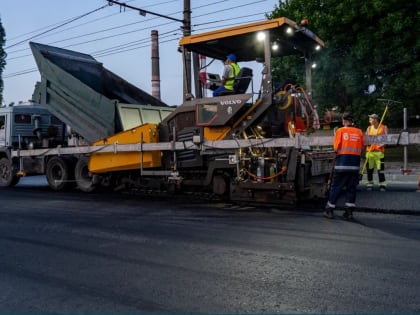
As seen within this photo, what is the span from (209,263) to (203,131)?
4.00 metres

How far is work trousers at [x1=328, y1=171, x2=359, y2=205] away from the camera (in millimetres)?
6754

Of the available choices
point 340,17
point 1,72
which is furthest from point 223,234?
point 1,72

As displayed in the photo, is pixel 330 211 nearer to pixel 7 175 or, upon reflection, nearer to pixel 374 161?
pixel 374 161

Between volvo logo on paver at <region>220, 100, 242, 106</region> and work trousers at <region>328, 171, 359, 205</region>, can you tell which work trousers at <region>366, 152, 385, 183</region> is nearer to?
work trousers at <region>328, 171, 359, 205</region>

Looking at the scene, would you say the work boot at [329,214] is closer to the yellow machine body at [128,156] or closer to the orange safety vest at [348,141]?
the orange safety vest at [348,141]

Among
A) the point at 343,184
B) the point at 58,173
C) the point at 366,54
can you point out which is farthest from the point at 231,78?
the point at 366,54

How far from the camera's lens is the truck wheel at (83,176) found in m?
10.8

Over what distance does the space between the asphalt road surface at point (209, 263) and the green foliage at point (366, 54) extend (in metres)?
11.6

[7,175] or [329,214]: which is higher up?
[7,175]

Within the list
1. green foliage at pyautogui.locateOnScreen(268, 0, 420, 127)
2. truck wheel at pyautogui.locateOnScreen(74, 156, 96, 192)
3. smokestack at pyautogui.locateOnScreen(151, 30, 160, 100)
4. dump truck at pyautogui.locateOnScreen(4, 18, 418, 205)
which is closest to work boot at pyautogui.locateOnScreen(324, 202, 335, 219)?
dump truck at pyautogui.locateOnScreen(4, 18, 418, 205)

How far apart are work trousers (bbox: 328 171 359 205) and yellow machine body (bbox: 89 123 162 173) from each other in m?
3.64

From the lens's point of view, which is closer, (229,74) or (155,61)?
(229,74)

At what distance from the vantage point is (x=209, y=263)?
4.53 meters

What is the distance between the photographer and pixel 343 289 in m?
3.70
